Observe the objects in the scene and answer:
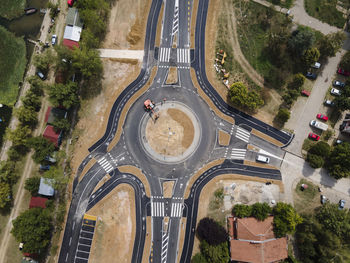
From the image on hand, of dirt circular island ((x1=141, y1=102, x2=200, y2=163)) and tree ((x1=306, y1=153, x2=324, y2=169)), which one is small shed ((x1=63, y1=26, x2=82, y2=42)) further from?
tree ((x1=306, y1=153, x2=324, y2=169))

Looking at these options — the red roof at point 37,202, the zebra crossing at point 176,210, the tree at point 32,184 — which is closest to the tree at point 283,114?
the zebra crossing at point 176,210

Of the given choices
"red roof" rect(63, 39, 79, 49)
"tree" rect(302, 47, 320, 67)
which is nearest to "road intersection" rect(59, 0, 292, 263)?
"red roof" rect(63, 39, 79, 49)

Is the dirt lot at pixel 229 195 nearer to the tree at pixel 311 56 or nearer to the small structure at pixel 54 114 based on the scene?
the tree at pixel 311 56

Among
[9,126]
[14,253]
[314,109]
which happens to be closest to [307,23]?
[314,109]

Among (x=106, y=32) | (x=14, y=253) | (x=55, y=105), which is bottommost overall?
(x=14, y=253)

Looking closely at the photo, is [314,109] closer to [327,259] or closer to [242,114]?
[242,114]

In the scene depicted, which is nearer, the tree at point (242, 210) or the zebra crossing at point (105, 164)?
the tree at point (242, 210)
